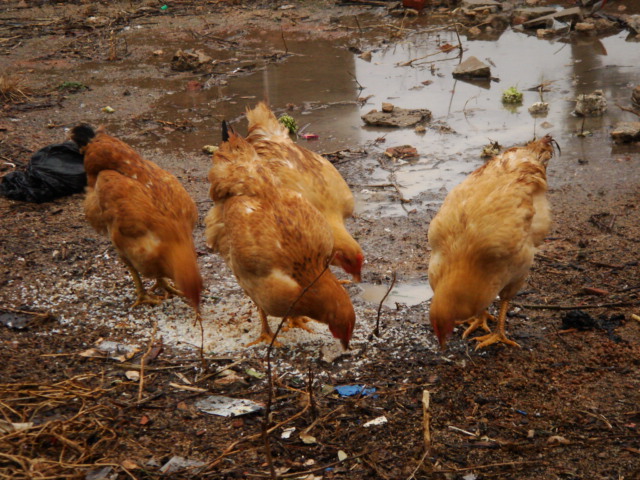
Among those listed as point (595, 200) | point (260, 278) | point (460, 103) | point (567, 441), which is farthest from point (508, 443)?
point (460, 103)

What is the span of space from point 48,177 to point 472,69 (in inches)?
215

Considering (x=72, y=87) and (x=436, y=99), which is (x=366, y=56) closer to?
(x=436, y=99)

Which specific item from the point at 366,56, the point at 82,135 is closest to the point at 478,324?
the point at 82,135

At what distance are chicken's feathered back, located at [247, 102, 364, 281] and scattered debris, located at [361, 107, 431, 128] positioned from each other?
8.64 ft

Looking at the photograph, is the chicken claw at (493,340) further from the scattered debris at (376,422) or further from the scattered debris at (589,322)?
the scattered debris at (376,422)

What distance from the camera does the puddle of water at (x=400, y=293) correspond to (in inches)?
189

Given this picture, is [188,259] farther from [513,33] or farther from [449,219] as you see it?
[513,33]

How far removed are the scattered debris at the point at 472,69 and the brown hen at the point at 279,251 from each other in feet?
17.2

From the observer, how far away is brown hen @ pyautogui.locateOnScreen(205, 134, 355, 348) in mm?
3842

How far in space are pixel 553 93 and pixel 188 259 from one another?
5.60 meters

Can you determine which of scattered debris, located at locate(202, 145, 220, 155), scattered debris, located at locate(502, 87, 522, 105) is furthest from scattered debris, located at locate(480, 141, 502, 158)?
scattered debris, located at locate(202, 145, 220, 155)

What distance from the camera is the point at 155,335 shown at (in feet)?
14.4

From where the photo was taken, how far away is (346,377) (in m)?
3.90

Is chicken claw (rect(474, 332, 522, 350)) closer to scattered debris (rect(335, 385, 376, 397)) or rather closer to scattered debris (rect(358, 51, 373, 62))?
scattered debris (rect(335, 385, 376, 397))
